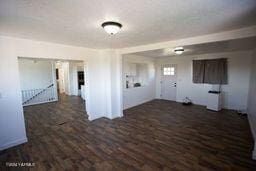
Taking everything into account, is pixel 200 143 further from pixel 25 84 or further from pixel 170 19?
pixel 25 84

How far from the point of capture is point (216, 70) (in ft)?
18.6

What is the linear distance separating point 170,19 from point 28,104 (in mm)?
7368

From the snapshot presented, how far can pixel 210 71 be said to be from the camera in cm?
582

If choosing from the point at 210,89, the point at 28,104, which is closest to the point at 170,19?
the point at 210,89

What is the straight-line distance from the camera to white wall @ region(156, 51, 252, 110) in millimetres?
5223

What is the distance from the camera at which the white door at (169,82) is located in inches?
283

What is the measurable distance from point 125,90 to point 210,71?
3.85m

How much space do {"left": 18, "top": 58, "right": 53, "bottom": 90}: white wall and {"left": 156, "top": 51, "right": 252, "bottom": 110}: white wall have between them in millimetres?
6996

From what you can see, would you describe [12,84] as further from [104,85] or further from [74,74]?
[74,74]

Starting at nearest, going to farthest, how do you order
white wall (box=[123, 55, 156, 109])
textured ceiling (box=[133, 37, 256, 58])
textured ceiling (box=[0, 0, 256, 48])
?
textured ceiling (box=[0, 0, 256, 48]), textured ceiling (box=[133, 37, 256, 58]), white wall (box=[123, 55, 156, 109])

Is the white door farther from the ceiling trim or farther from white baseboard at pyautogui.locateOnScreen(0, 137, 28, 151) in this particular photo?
white baseboard at pyautogui.locateOnScreen(0, 137, 28, 151)

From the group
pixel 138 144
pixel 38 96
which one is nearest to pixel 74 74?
pixel 38 96

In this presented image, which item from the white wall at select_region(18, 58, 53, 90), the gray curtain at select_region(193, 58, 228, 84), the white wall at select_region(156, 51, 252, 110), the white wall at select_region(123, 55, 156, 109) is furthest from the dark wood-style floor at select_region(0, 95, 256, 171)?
the white wall at select_region(18, 58, 53, 90)

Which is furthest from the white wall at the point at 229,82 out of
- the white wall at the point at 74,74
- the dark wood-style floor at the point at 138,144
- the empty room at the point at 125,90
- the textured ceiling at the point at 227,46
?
the white wall at the point at 74,74
